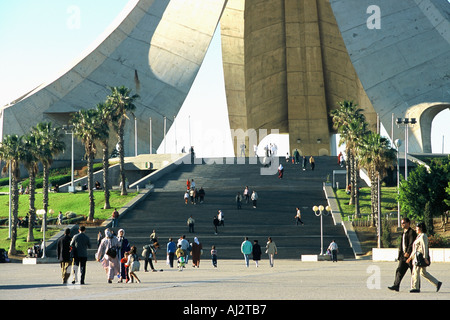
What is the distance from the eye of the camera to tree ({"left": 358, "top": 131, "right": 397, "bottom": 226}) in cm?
3538

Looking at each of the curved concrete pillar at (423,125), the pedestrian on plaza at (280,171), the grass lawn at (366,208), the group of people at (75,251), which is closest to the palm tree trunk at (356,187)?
the grass lawn at (366,208)

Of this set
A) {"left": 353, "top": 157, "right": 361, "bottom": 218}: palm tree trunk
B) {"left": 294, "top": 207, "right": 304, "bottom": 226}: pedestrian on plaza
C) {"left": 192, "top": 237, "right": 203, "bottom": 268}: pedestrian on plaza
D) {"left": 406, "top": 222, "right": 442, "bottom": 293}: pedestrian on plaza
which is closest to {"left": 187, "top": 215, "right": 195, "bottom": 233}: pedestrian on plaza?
{"left": 294, "top": 207, "right": 304, "bottom": 226}: pedestrian on plaza

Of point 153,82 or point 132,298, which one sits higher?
point 153,82

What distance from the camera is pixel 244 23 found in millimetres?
61500

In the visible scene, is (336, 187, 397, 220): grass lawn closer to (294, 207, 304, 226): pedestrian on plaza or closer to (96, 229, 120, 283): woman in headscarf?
(294, 207, 304, 226): pedestrian on plaza

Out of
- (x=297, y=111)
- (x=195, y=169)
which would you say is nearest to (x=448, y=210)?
(x=195, y=169)

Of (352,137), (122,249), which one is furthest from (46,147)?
(122,249)

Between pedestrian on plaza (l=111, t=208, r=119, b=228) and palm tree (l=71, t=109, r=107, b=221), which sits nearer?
pedestrian on plaza (l=111, t=208, r=119, b=228)

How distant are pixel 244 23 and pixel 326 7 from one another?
22.2 ft

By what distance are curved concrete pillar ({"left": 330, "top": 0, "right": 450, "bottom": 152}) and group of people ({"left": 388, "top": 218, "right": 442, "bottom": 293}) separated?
41.3 meters

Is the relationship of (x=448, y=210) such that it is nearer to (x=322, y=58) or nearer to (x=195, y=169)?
(x=195, y=169)

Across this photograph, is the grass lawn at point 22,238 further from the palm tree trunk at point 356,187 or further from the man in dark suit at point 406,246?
the man in dark suit at point 406,246
